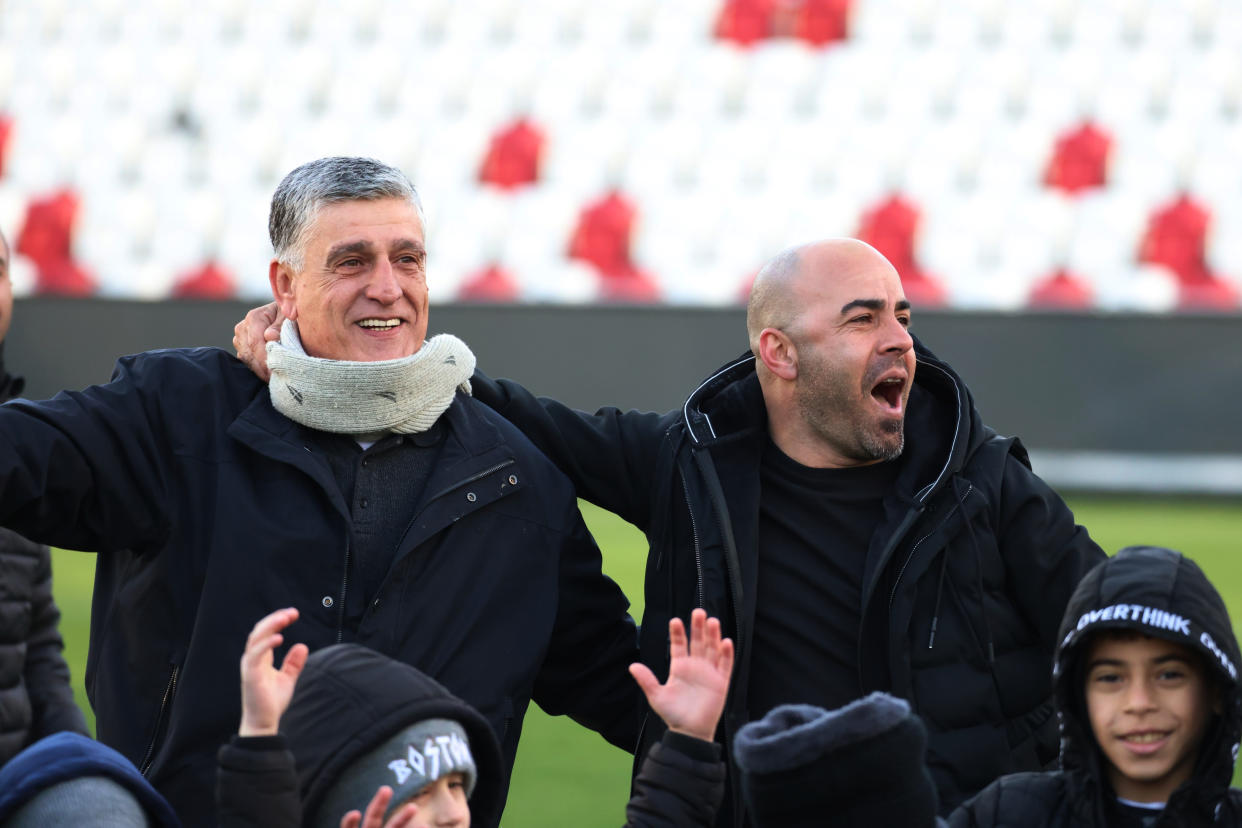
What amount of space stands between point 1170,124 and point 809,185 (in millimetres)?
2652

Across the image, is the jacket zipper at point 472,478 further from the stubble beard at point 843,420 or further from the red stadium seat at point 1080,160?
the red stadium seat at point 1080,160

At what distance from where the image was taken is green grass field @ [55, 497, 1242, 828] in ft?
15.5

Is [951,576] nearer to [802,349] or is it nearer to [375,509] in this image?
[802,349]

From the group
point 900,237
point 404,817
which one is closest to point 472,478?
point 404,817

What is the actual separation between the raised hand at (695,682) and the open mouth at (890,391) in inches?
32.1

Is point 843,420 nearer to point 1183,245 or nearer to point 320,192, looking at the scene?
point 320,192

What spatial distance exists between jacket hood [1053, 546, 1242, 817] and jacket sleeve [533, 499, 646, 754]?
74 centimetres

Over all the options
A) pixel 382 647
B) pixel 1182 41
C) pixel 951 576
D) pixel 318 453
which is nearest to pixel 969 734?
pixel 951 576

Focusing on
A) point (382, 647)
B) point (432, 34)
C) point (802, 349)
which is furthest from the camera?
point (432, 34)

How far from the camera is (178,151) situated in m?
12.9

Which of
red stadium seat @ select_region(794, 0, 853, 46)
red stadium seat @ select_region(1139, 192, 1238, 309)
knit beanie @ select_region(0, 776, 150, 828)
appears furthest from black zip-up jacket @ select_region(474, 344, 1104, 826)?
red stadium seat @ select_region(794, 0, 853, 46)

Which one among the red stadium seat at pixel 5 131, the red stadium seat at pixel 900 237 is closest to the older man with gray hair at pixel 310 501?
the red stadium seat at pixel 900 237

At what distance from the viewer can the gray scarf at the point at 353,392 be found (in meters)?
2.54

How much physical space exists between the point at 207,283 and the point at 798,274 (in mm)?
9613
